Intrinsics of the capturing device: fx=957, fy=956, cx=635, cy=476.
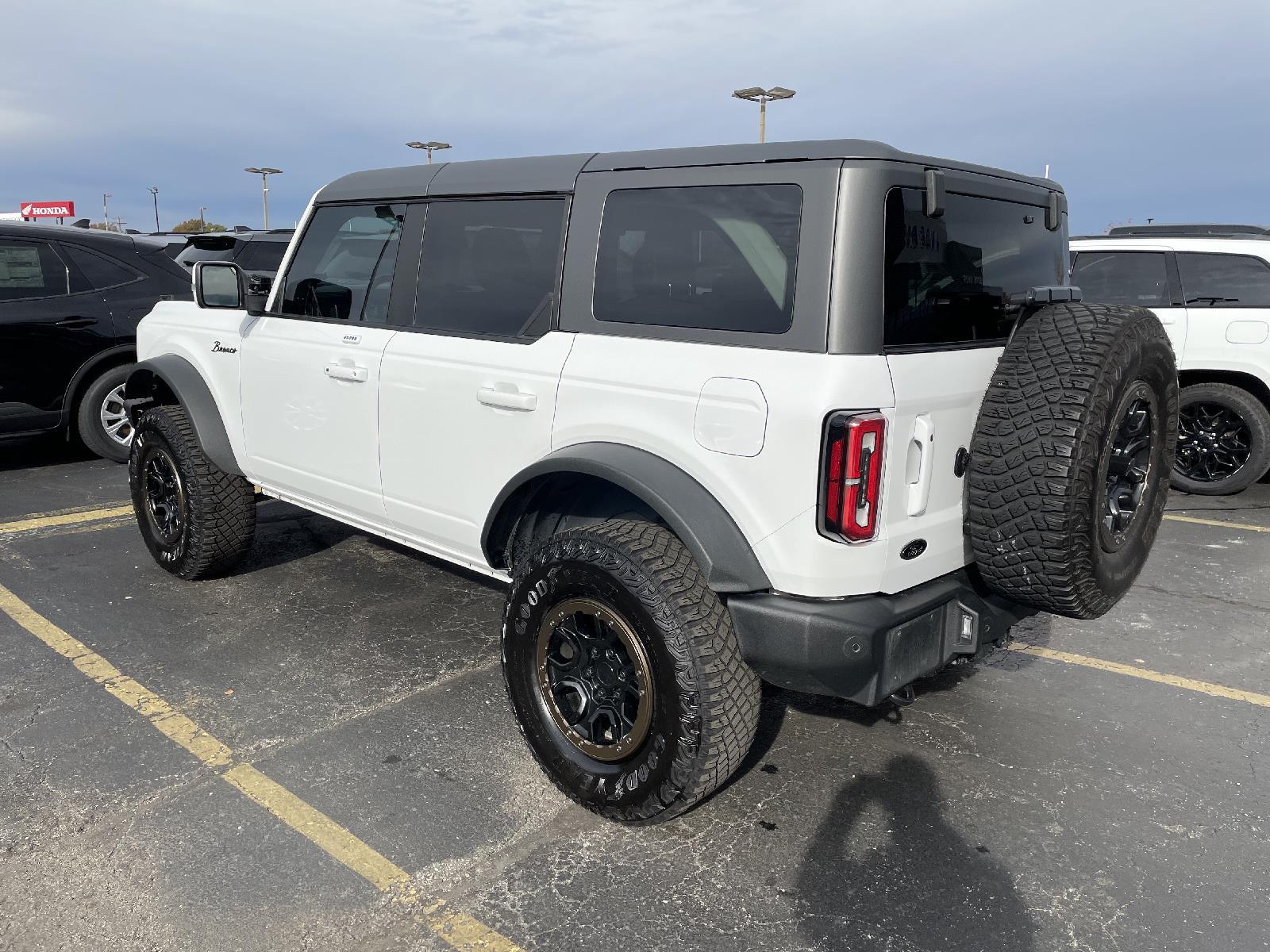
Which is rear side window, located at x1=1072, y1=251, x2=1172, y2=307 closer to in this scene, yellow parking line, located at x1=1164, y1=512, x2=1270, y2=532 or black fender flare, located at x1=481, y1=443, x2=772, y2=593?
yellow parking line, located at x1=1164, y1=512, x2=1270, y2=532

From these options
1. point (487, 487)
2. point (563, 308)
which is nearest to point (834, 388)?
point (563, 308)

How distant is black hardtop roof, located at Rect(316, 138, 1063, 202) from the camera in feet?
8.27

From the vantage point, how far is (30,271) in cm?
725

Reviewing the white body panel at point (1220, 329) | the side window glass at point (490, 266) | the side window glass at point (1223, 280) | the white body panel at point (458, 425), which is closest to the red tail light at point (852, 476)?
the white body panel at point (458, 425)

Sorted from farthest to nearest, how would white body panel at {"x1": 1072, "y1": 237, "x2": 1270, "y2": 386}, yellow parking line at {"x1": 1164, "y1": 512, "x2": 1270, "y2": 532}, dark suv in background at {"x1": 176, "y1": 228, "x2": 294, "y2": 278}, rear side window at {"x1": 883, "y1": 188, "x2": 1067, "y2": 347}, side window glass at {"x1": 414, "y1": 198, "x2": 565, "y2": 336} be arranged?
1. dark suv in background at {"x1": 176, "y1": 228, "x2": 294, "y2": 278}
2. white body panel at {"x1": 1072, "y1": 237, "x2": 1270, "y2": 386}
3. yellow parking line at {"x1": 1164, "y1": 512, "x2": 1270, "y2": 532}
4. side window glass at {"x1": 414, "y1": 198, "x2": 565, "y2": 336}
5. rear side window at {"x1": 883, "y1": 188, "x2": 1067, "y2": 347}

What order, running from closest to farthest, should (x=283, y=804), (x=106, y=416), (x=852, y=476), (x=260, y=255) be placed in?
1. (x=852, y=476)
2. (x=283, y=804)
3. (x=106, y=416)
4. (x=260, y=255)

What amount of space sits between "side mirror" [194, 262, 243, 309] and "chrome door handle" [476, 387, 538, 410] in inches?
72.2

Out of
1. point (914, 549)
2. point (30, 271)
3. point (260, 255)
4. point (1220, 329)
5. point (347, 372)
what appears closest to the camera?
point (914, 549)

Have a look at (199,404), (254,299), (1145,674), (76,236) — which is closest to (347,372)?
(254,299)

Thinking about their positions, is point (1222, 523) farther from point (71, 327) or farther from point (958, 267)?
point (71, 327)

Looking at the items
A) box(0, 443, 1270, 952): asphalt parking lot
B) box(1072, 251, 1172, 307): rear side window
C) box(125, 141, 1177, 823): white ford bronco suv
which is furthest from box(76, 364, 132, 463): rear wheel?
box(1072, 251, 1172, 307): rear side window

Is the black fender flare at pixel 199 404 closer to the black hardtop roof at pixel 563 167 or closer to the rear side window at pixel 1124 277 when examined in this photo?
the black hardtop roof at pixel 563 167

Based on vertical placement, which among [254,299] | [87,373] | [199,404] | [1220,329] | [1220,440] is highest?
[254,299]

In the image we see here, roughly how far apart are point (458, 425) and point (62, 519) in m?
4.15
